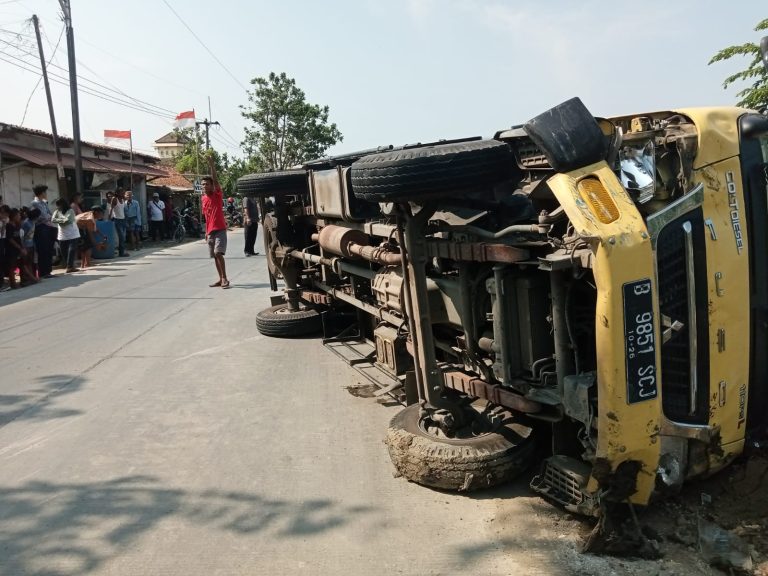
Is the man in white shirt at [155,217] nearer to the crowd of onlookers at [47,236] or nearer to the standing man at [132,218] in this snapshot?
the standing man at [132,218]

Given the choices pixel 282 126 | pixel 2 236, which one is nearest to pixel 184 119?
pixel 282 126

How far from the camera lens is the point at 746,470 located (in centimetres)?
328

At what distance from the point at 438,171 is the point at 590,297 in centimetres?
94

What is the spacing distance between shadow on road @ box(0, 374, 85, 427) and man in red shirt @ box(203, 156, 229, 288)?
5.16 metres

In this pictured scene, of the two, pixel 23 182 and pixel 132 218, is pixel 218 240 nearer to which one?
pixel 23 182

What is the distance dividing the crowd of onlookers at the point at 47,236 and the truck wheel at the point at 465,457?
35.0 ft

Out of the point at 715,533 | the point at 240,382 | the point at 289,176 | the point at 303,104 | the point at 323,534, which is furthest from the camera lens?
the point at 303,104

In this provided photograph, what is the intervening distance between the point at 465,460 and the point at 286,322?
163 inches

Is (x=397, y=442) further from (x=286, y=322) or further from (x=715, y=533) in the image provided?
(x=286, y=322)

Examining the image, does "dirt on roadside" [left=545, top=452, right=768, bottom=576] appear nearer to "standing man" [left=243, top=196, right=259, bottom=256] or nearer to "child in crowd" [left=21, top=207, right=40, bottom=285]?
"child in crowd" [left=21, top=207, right=40, bottom=285]

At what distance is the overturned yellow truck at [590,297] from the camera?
2607mm

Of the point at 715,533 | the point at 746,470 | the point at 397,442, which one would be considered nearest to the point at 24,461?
the point at 397,442

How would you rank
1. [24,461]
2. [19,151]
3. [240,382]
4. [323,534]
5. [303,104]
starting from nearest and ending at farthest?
[323,534]
[24,461]
[240,382]
[19,151]
[303,104]

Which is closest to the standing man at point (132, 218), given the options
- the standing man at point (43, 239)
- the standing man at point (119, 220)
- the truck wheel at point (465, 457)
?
the standing man at point (119, 220)
